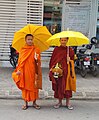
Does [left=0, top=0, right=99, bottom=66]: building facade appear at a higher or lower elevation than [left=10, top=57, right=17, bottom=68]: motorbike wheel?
higher

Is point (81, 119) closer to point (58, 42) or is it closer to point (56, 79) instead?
point (56, 79)

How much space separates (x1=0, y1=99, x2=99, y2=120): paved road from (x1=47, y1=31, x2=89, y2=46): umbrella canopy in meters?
1.38

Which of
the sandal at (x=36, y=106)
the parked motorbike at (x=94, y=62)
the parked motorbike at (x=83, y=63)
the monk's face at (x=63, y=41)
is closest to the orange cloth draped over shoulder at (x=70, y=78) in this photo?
the monk's face at (x=63, y=41)

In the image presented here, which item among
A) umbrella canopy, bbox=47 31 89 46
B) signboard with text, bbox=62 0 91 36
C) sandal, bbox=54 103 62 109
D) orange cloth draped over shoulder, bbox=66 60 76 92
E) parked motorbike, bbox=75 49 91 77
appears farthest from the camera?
signboard with text, bbox=62 0 91 36

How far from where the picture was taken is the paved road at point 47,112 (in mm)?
5664

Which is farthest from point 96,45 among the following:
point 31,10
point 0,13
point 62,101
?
point 62,101

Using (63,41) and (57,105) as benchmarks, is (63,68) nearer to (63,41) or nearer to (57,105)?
(63,41)

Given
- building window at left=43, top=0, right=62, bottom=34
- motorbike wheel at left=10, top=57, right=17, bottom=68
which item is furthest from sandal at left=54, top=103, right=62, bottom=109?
building window at left=43, top=0, right=62, bottom=34

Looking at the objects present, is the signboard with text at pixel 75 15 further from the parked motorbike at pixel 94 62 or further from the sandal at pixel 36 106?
the sandal at pixel 36 106

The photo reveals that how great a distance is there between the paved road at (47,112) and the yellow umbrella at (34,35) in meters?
1.27

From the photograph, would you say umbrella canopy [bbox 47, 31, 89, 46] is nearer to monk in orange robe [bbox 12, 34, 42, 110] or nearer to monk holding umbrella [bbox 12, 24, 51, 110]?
monk holding umbrella [bbox 12, 24, 51, 110]

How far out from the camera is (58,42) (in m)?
6.20

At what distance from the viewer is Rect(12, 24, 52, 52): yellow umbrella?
19.9 ft

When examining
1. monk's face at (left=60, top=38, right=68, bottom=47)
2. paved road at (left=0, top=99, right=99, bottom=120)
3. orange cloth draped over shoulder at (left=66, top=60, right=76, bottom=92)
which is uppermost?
monk's face at (left=60, top=38, right=68, bottom=47)
